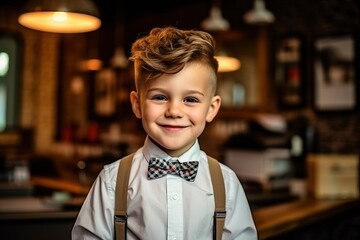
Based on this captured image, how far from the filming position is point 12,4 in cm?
724

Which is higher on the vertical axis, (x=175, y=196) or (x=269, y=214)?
(x=175, y=196)

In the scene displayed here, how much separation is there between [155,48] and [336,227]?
290 cm

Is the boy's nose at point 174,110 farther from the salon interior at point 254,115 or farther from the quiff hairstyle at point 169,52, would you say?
the salon interior at point 254,115

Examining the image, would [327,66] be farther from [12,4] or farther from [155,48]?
[12,4]

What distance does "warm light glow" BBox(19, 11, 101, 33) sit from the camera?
2557 mm

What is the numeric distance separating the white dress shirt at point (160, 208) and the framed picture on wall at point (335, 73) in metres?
3.29

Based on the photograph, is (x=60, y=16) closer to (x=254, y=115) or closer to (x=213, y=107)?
(x=213, y=107)

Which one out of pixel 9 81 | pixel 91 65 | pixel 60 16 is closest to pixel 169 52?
pixel 60 16

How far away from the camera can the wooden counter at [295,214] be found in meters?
2.81

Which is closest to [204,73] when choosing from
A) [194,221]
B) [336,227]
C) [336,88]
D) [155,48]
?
[155,48]

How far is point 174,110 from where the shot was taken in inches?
46.7

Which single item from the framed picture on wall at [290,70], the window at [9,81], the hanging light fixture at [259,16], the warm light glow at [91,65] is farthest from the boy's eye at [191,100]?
the window at [9,81]

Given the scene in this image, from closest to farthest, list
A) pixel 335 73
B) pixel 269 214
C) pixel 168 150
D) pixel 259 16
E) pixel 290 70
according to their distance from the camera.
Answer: pixel 168 150, pixel 269 214, pixel 259 16, pixel 335 73, pixel 290 70

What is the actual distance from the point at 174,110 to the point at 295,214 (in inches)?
86.1
